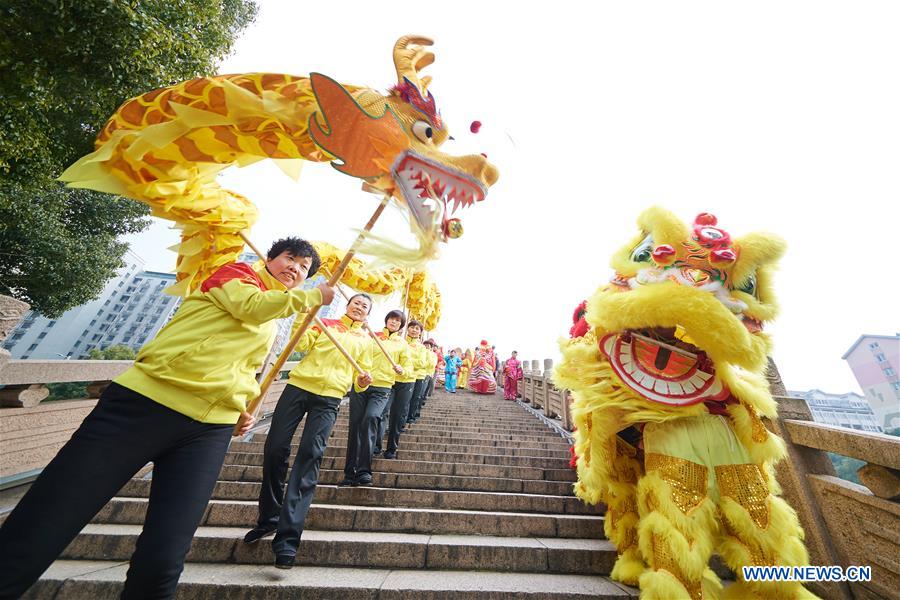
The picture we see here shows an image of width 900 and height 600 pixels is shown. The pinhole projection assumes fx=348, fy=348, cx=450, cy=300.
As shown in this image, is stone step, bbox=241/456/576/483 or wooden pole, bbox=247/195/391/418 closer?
wooden pole, bbox=247/195/391/418

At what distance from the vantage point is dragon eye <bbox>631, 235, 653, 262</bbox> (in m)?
2.63

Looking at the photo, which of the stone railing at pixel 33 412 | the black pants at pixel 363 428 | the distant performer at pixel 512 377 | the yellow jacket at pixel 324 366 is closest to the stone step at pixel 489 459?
the black pants at pixel 363 428

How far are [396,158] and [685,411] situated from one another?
245cm

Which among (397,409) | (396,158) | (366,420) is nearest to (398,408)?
(397,409)

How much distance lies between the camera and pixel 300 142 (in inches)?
83.0

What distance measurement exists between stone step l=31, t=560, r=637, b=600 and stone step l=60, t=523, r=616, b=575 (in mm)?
75

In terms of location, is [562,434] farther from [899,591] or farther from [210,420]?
[210,420]

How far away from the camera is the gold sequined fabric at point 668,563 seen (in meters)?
1.90

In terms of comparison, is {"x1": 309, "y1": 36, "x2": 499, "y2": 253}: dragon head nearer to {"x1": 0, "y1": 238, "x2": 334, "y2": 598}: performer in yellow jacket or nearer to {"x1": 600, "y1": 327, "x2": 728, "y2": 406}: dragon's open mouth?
{"x1": 0, "y1": 238, "x2": 334, "y2": 598}: performer in yellow jacket

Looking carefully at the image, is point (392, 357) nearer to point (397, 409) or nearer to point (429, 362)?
point (397, 409)

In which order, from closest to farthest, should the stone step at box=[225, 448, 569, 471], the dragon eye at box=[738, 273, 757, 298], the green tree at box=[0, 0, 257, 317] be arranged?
the dragon eye at box=[738, 273, 757, 298]
the green tree at box=[0, 0, 257, 317]
the stone step at box=[225, 448, 569, 471]

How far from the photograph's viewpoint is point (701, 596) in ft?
6.26

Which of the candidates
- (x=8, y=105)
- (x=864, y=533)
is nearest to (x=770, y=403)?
(x=864, y=533)

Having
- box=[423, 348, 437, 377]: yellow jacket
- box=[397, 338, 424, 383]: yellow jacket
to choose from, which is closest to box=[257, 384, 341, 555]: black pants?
box=[397, 338, 424, 383]: yellow jacket
